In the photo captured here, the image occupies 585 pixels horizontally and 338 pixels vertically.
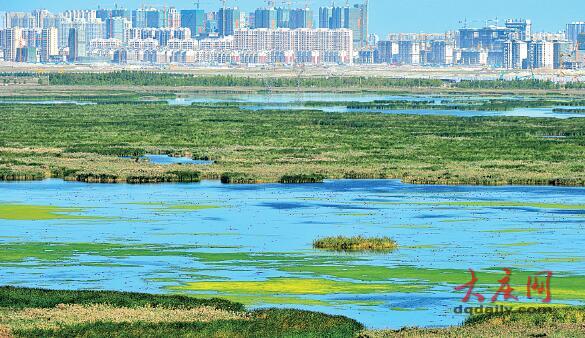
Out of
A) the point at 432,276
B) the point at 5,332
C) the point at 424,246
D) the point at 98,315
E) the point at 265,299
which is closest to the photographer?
the point at 5,332

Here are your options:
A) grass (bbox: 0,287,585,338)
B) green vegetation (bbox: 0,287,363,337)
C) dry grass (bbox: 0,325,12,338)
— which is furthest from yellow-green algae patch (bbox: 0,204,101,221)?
dry grass (bbox: 0,325,12,338)

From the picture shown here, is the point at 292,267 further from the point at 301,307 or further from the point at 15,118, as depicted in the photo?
the point at 15,118

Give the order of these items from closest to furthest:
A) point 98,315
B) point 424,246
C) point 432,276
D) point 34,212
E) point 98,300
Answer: point 98,315
point 98,300
point 432,276
point 424,246
point 34,212

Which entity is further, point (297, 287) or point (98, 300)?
point (297, 287)

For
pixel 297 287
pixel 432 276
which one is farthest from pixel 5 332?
pixel 432 276

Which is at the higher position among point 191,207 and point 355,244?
point 355,244

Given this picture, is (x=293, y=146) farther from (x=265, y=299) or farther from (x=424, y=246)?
(x=265, y=299)

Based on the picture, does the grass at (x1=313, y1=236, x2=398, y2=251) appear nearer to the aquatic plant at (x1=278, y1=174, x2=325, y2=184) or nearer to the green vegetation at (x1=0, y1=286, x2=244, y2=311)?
A: the green vegetation at (x1=0, y1=286, x2=244, y2=311)
